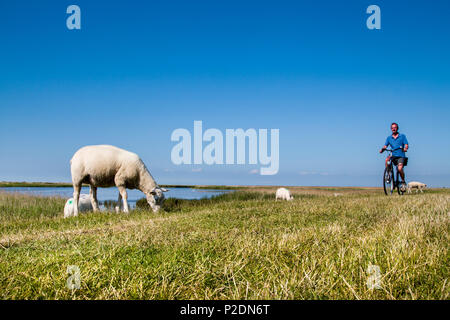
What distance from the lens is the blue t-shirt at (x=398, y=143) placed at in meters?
13.2

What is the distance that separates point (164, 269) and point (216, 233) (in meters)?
1.75

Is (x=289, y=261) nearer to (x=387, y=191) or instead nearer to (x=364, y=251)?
(x=364, y=251)

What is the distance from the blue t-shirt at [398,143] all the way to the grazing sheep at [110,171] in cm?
1060

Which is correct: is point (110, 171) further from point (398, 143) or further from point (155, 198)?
point (398, 143)

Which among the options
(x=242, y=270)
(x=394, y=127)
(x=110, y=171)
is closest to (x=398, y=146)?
(x=394, y=127)

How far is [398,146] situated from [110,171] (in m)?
12.6

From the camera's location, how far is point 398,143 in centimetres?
1332

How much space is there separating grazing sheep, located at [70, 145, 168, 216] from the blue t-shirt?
34.8ft

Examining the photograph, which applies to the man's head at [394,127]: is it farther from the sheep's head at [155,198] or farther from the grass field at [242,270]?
the grass field at [242,270]

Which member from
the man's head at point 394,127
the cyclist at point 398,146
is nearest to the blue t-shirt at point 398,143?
the cyclist at point 398,146

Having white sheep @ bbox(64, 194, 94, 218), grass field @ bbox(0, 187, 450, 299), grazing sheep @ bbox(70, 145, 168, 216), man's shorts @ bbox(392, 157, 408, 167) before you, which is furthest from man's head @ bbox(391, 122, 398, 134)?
white sheep @ bbox(64, 194, 94, 218)

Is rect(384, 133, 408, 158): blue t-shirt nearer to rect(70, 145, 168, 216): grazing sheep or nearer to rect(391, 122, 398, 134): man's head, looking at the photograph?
rect(391, 122, 398, 134): man's head
